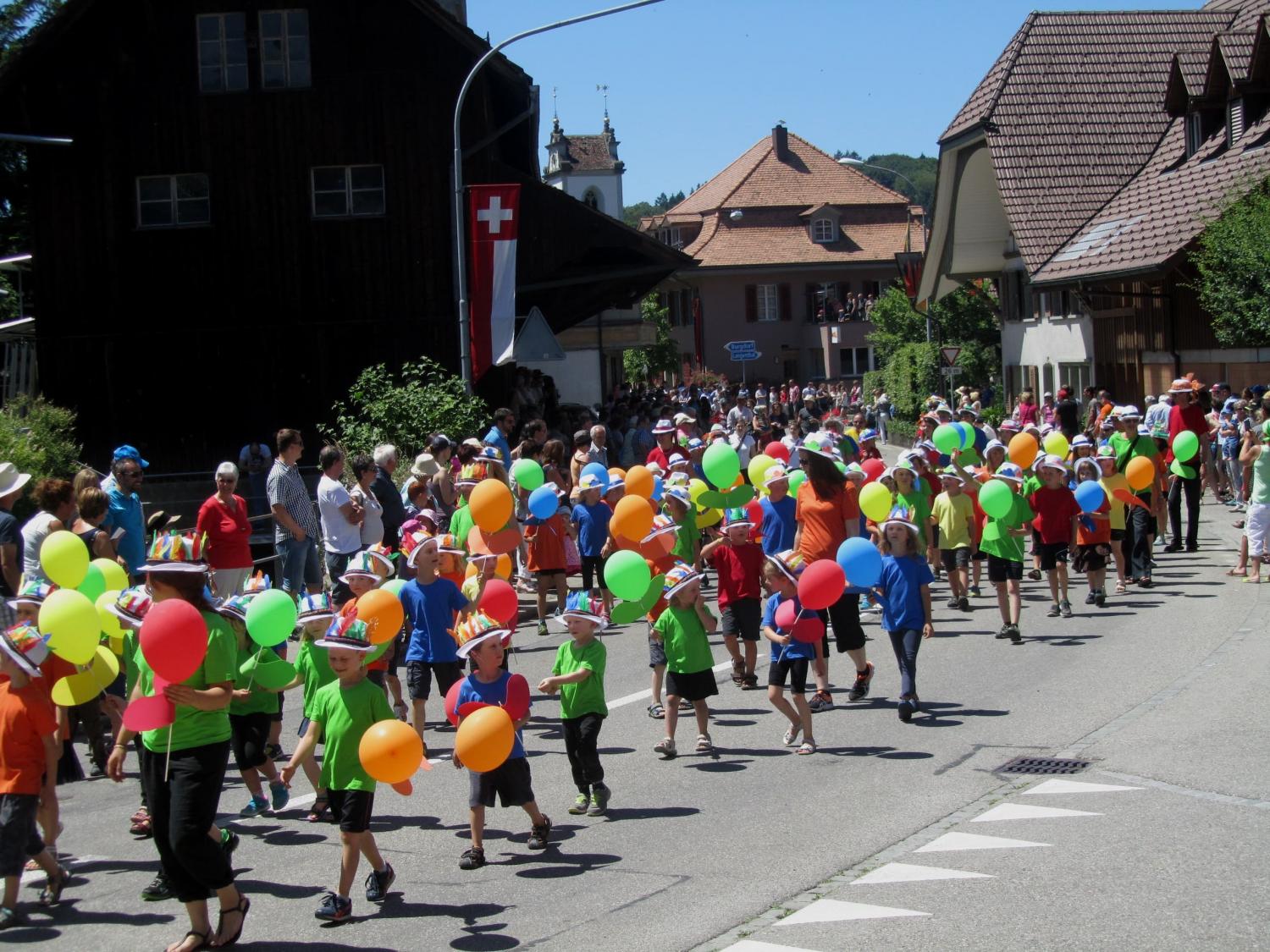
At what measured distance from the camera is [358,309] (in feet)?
90.5

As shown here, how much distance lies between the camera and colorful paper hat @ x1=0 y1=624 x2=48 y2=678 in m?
7.44

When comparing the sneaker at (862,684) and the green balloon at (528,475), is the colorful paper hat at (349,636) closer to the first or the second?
the sneaker at (862,684)

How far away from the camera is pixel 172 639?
682cm

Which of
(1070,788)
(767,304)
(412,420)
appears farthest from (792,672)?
(767,304)

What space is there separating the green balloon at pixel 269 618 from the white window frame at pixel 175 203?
66.8 feet

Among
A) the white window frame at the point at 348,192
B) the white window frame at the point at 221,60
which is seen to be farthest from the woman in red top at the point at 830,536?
the white window frame at the point at 221,60

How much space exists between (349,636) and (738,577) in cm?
490

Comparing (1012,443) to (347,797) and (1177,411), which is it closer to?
(1177,411)

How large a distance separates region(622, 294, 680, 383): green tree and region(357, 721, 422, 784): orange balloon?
6113 centimetres


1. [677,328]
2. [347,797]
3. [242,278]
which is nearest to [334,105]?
[242,278]

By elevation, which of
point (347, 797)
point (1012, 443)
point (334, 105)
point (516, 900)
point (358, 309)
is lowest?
point (516, 900)

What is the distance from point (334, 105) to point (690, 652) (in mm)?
19414

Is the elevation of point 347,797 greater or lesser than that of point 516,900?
greater

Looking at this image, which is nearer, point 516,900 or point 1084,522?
point 516,900
